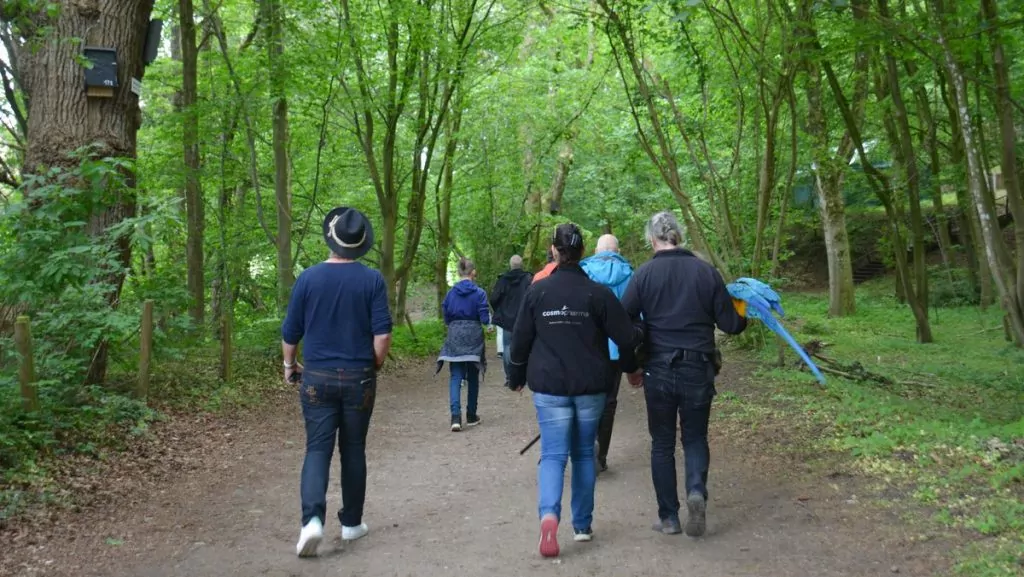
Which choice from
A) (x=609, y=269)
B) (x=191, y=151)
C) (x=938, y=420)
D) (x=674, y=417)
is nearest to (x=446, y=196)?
(x=191, y=151)

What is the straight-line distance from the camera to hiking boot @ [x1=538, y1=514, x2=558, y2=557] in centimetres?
512

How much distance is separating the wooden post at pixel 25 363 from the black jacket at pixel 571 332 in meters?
4.26

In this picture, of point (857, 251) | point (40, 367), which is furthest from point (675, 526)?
point (857, 251)

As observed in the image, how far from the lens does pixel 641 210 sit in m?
30.2

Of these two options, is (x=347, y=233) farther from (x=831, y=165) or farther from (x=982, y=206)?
(x=831, y=165)

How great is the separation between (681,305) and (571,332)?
0.75 meters

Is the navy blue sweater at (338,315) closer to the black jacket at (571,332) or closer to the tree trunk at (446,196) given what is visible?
the black jacket at (571,332)

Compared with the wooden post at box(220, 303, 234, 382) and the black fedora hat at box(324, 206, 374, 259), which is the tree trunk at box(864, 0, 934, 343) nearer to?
the black fedora hat at box(324, 206, 374, 259)

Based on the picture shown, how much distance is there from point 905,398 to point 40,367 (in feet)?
31.2

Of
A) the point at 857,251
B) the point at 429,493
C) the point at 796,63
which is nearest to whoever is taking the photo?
the point at 429,493

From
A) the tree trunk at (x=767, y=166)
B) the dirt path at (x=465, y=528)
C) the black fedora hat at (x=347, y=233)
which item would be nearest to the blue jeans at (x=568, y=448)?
the dirt path at (x=465, y=528)

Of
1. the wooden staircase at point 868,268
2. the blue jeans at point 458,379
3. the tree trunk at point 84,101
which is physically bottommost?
the blue jeans at point 458,379

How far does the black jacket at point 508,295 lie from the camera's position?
9.73 m

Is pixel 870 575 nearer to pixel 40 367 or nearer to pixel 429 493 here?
pixel 429 493
